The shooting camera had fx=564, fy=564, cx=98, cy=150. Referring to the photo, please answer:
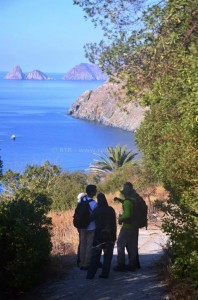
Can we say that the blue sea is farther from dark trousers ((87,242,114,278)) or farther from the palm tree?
dark trousers ((87,242,114,278))

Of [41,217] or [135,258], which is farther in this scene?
[135,258]

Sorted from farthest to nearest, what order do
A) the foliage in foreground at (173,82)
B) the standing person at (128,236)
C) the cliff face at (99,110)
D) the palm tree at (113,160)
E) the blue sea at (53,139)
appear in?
1. the cliff face at (99,110)
2. the blue sea at (53,139)
3. the palm tree at (113,160)
4. the standing person at (128,236)
5. the foliage in foreground at (173,82)

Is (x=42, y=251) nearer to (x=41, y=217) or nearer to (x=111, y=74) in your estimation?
(x=41, y=217)

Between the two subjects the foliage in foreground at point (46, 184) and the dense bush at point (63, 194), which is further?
the dense bush at point (63, 194)

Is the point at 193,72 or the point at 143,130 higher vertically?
the point at 143,130

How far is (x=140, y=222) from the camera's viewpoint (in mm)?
8719

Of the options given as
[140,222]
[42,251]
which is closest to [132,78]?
[140,222]

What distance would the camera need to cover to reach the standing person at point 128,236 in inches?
340

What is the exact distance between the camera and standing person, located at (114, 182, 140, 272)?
28.3 feet

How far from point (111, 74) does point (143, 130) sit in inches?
191

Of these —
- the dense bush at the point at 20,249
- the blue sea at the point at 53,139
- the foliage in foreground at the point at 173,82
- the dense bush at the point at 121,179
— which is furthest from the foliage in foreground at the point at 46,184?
the blue sea at the point at 53,139

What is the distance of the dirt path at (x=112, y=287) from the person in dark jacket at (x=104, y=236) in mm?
174

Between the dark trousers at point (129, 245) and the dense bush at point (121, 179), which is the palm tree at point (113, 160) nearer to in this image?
the dense bush at point (121, 179)

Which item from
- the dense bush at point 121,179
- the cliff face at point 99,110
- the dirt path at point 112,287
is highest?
the cliff face at point 99,110
